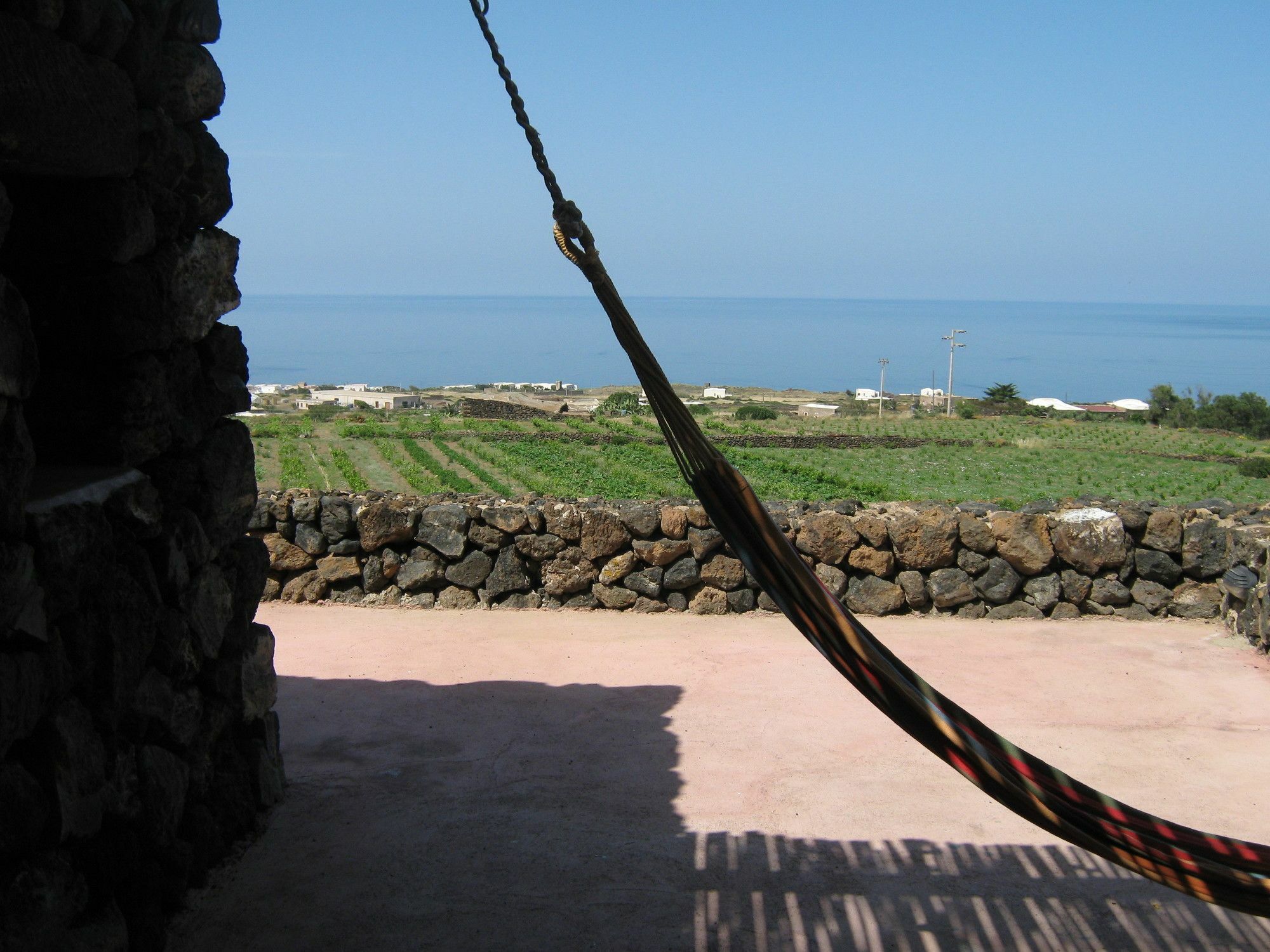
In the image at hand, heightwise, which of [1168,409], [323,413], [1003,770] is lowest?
[323,413]

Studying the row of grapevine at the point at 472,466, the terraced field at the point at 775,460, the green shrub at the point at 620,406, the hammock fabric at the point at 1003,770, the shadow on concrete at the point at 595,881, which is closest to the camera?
the hammock fabric at the point at 1003,770

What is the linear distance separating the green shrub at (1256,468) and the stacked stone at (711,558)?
605 inches

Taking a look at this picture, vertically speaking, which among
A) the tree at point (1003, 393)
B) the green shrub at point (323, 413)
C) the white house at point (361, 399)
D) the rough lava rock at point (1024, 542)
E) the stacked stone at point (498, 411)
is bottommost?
the white house at point (361, 399)

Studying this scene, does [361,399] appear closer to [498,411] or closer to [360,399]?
[360,399]

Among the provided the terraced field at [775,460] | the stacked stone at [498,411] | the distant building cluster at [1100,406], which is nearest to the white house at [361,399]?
the stacked stone at [498,411]

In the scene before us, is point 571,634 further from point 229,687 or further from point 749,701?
point 229,687

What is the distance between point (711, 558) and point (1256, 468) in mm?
18255

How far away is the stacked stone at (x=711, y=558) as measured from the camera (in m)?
8.55

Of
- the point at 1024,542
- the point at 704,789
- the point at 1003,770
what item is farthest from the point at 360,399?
the point at 1003,770

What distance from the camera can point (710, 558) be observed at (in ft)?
28.2

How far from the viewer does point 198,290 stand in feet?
12.9

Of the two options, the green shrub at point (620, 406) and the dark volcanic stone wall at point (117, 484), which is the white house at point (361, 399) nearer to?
the green shrub at point (620, 406)

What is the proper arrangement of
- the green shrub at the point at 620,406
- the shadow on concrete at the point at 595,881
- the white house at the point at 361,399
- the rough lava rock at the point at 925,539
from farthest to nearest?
1. the white house at the point at 361,399
2. the green shrub at the point at 620,406
3. the rough lava rock at the point at 925,539
4. the shadow on concrete at the point at 595,881

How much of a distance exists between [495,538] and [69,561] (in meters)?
5.60
